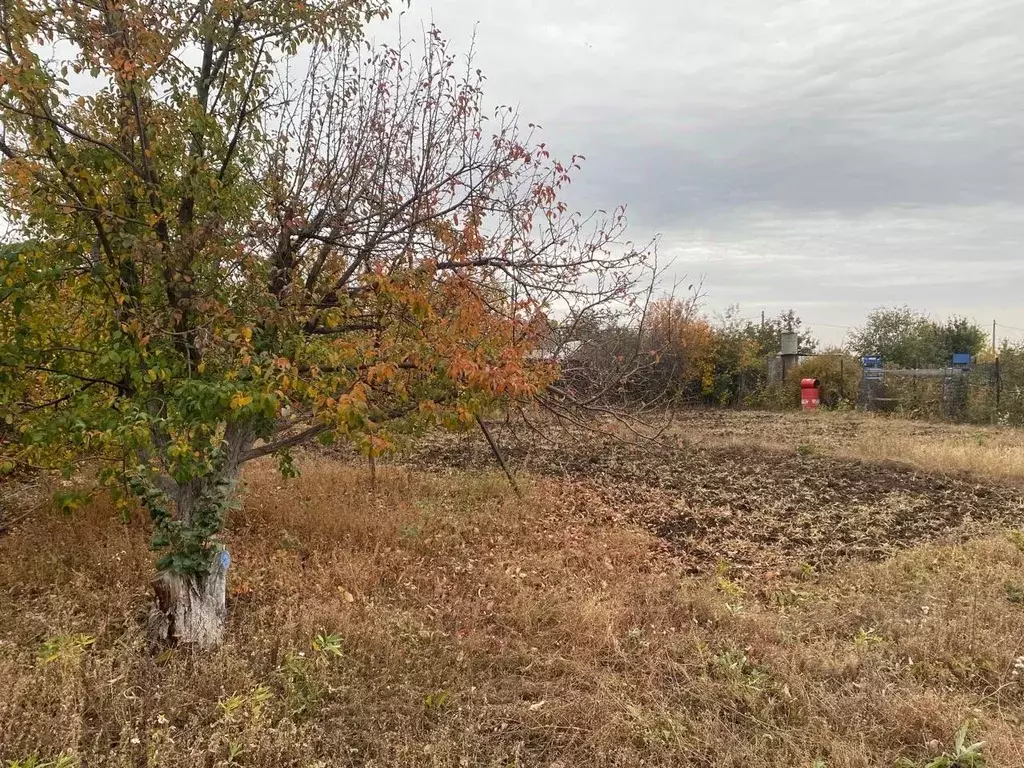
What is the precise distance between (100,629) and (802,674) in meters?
4.05

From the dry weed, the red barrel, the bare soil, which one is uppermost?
the red barrel

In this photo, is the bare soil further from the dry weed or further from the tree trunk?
the tree trunk

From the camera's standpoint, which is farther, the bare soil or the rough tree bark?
the bare soil

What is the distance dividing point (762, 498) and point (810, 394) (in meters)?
12.2

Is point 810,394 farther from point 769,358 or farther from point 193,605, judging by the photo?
point 193,605

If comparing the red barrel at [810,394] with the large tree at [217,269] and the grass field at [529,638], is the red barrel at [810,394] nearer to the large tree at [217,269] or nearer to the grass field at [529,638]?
the grass field at [529,638]

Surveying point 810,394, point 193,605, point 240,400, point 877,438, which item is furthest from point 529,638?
point 810,394

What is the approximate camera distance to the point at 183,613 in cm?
368

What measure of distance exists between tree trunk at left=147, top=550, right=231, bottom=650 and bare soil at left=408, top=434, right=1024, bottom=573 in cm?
385

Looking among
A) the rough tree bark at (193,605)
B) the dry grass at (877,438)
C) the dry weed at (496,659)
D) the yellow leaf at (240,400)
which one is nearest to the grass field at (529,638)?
the dry weed at (496,659)

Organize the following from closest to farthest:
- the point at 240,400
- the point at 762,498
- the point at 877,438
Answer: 1. the point at 240,400
2. the point at 762,498
3. the point at 877,438

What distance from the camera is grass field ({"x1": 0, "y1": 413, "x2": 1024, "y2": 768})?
2.91 m

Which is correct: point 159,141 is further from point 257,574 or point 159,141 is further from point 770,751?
point 770,751

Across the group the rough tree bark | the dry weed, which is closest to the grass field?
the dry weed
